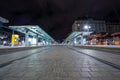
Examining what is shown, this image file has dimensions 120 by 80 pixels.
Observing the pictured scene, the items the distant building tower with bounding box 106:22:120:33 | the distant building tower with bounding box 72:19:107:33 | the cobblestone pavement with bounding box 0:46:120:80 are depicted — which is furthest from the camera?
the distant building tower with bounding box 106:22:120:33

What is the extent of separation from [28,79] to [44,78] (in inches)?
26.6

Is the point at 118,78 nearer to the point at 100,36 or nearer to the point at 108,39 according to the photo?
the point at 108,39

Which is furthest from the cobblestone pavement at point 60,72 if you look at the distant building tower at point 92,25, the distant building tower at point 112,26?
the distant building tower at point 112,26

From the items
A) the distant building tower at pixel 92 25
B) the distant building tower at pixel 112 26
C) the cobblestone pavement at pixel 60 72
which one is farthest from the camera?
the distant building tower at pixel 112 26

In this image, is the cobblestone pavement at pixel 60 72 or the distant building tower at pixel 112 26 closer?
the cobblestone pavement at pixel 60 72

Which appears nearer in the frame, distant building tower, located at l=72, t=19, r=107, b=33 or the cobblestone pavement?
the cobblestone pavement

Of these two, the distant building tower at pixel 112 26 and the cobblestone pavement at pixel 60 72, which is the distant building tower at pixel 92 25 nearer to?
the distant building tower at pixel 112 26

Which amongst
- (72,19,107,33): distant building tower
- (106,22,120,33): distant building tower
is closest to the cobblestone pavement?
(72,19,107,33): distant building tower

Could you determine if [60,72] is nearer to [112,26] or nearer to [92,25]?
[92,25]

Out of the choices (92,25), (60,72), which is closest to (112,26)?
(92,25)

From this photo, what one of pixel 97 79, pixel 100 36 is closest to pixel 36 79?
pixel 97 79

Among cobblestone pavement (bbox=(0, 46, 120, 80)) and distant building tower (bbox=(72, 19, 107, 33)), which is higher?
distant building tower (bbox=(72, 19, 107, 33))

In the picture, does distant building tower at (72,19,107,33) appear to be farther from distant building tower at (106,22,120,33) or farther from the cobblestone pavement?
the cobblestone pavement

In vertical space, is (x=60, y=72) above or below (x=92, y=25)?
below
